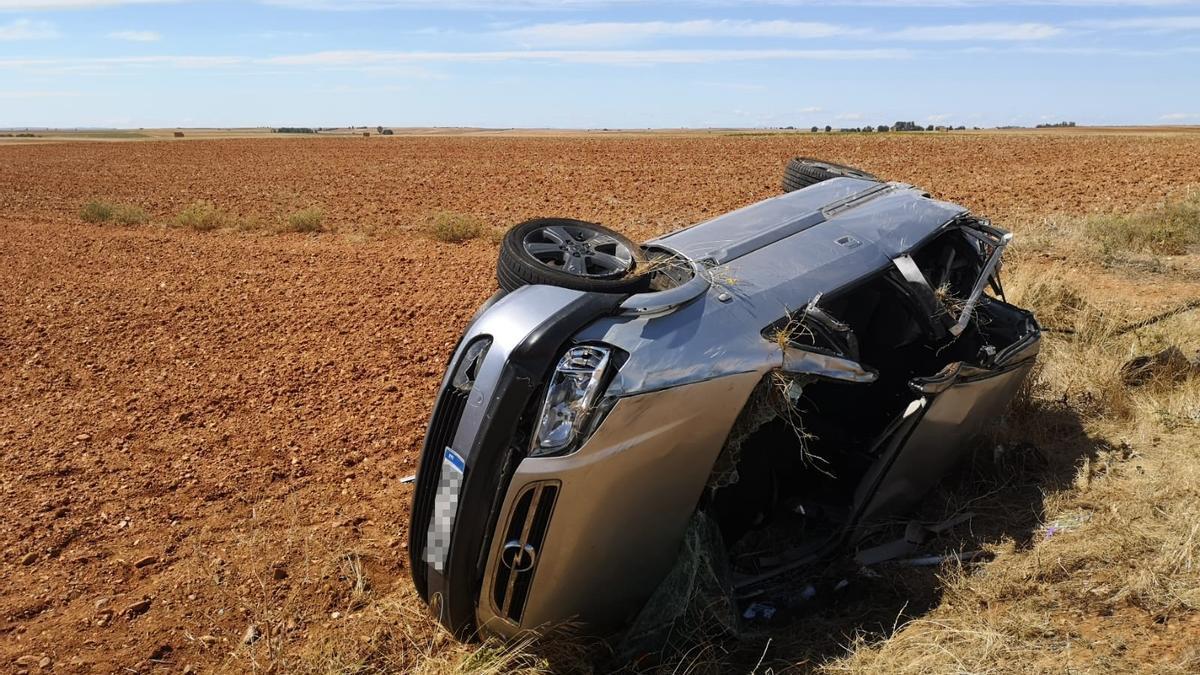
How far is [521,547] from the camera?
2.63m

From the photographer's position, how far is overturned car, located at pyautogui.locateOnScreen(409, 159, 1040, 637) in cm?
259

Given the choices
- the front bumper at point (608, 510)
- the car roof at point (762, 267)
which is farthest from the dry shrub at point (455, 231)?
the front bumper at point (608, 510)

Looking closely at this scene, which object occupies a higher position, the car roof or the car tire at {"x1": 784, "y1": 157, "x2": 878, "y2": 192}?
the car tire at {"x1": 784, "y1": 157, "x2": 878, "y2": 192}

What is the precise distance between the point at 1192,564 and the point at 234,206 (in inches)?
804

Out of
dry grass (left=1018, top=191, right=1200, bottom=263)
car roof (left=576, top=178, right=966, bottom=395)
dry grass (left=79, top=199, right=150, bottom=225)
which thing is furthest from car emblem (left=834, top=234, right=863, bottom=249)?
dry grass (left=79, top=199, right=150, bottom=225)

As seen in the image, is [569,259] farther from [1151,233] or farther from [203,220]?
[203,220]

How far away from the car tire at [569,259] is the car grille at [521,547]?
732 millimetres

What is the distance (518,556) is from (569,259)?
1174mm

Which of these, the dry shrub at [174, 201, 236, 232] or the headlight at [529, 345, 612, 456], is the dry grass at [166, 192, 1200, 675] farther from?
the dry shrub at [174, 201, 236, 232]

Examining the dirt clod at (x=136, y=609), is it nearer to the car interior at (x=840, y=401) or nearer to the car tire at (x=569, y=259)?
the car tire at (x=569, y=259)

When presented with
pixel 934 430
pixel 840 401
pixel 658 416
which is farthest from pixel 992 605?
pixel 658 416

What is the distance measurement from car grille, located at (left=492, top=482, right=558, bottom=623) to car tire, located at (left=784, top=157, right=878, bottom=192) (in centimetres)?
338

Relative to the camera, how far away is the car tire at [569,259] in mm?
2896

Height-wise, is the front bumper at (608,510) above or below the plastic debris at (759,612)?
above
